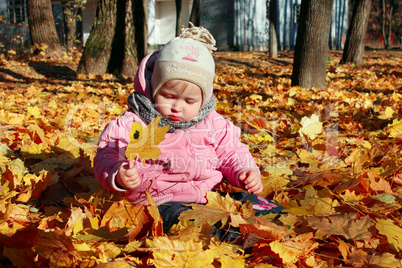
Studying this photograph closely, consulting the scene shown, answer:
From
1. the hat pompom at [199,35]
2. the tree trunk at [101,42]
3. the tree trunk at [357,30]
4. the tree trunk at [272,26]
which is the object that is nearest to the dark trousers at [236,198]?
the hat pompom at [199,35]

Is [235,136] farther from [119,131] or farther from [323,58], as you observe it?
[323,58]

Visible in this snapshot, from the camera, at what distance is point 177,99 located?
5.96ft

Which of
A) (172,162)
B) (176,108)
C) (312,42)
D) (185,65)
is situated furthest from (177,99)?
(312,42)

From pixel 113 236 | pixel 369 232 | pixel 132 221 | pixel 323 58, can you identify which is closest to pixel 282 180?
pixel 369 232

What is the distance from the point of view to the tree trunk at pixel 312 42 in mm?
5762

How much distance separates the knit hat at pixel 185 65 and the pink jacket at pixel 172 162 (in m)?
0.14

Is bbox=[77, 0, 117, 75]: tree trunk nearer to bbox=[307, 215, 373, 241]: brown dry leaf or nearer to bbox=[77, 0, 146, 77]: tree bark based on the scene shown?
bbox=[77, 0, 146, 77]: tree bark

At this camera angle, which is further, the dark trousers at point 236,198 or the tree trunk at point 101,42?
the tree trunk at point 101,42

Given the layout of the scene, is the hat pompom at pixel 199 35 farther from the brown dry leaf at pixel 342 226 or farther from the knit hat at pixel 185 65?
the brown dry leaf at pixel 342 226

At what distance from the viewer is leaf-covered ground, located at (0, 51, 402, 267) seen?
1304 millimetres

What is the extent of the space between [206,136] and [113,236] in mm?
772

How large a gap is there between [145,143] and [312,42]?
17.2 ft

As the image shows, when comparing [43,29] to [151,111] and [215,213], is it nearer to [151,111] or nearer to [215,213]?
[151,111]

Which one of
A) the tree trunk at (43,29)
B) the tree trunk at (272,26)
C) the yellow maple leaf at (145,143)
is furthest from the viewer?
the tree trunk at (272,26)
